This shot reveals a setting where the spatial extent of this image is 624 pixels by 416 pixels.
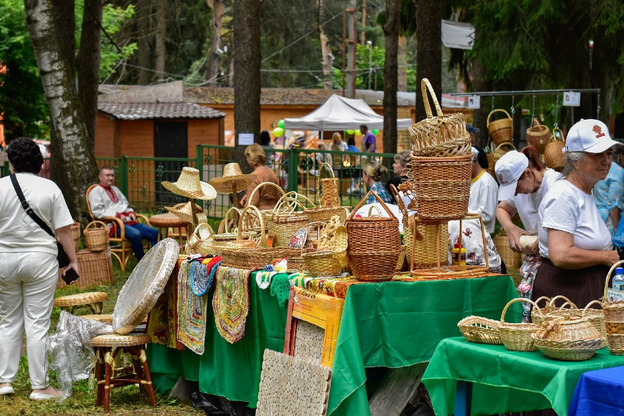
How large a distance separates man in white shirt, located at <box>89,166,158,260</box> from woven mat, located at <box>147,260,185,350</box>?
222 inches

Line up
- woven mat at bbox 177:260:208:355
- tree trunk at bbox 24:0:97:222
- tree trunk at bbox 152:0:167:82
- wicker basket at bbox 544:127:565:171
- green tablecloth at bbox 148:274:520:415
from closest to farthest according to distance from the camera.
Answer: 1. green tablecloth at bbox 148:274:520:415
2. woven mat at bbox 177:260:208:355
3. wicker basket at bbox 544:127:565:171
4. tree trunk at bbox 24:0:97:222
5. tree trunk at bbox 152:0:167:82

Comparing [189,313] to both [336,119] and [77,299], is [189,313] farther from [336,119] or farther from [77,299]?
[336,119]

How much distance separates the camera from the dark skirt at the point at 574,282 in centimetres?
497

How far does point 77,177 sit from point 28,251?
6726 mm

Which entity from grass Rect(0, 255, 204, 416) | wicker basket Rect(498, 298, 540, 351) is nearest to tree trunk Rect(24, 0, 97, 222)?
grass Rect(0, 255, 204, 416)

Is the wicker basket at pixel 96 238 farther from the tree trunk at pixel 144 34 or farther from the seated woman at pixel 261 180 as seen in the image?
the tree trunk at pixel 144 34

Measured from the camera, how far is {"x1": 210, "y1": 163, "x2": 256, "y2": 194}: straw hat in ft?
29.7

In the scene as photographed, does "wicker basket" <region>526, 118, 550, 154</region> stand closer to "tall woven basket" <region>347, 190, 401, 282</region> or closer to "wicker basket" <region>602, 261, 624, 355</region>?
"tall woven basket" <region>347, 190, 401, 282</region>

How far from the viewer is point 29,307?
7.13 m

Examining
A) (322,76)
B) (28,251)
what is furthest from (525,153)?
(322,76)

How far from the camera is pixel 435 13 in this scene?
12.7 meters

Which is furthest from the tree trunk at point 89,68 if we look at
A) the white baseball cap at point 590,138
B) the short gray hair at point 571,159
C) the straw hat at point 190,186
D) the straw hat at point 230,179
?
the white baseball cap at point 590,138

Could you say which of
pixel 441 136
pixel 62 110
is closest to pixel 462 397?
pixel 441 136

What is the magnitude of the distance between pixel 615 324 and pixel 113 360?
3.98 meters
